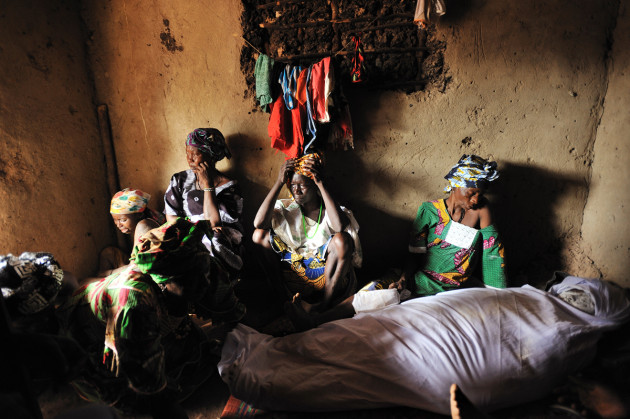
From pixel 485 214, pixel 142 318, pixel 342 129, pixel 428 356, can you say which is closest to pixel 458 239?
pixel 485 214

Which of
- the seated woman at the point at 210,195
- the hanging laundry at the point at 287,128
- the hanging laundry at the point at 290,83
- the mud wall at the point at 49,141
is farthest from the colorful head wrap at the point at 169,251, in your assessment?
the mud wall at the point at 49,141

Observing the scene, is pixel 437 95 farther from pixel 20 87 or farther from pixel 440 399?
pixel 20 87

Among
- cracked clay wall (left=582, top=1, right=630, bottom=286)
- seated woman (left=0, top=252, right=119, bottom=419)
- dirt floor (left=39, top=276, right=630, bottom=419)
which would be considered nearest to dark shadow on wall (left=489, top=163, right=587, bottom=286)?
cracked clay wall (left=582, top=1, right=630, bottom=286)

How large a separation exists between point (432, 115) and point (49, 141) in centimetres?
359

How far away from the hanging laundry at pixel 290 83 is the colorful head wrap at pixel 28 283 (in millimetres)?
2056

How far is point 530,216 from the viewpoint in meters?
3.28

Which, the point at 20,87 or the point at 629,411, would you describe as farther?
the point at 20,87

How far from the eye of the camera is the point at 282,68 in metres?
2.92

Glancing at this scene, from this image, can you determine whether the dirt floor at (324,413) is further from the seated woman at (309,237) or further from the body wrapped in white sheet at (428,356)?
the seated woman at (309,237)

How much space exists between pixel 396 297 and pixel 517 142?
75.6 inches

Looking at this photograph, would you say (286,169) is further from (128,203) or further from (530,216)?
(530,216)

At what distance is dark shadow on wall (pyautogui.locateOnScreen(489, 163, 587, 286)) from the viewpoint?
3.17m

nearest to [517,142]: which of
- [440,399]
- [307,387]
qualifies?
[440,399]

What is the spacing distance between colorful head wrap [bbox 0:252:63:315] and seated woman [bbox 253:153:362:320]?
1.58 metres
